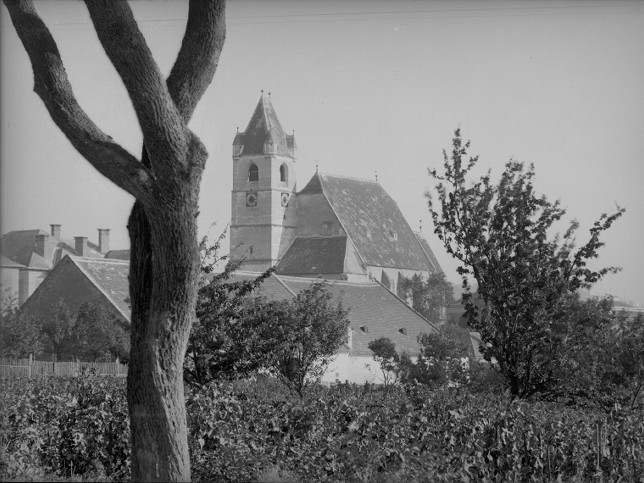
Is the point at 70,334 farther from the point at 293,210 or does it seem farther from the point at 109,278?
the point at 293,210

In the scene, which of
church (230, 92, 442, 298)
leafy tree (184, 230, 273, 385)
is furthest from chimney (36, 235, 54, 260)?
leafy tree (184, 230, 273, 385)

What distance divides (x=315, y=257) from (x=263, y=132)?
22.3 meters

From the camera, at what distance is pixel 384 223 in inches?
4021

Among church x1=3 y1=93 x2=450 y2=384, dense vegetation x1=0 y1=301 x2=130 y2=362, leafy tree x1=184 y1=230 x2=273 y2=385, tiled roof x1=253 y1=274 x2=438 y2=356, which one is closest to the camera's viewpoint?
leafy tree x1=184 y1=230 x2=273 y2=385

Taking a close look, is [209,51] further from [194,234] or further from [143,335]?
[143,335]

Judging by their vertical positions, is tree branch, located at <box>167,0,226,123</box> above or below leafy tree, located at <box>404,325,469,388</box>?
above

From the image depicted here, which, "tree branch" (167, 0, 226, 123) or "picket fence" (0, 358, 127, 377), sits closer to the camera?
"tree branch" (167, 0, 226, 123)

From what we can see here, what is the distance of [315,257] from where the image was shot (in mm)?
86938

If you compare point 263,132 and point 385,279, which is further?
point 263,132

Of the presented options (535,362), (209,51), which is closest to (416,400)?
(535,362)

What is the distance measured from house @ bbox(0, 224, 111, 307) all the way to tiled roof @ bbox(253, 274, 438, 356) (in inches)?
1088

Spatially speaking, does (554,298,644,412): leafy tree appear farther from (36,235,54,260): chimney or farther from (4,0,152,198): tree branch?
(36,235,54,260): chimney

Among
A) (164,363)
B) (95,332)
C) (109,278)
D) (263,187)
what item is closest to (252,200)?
(263,187)

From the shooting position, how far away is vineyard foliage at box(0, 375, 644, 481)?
9.99 metres
